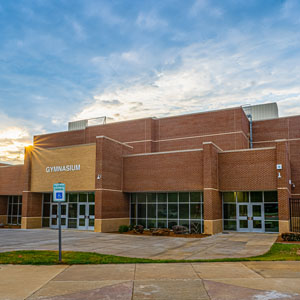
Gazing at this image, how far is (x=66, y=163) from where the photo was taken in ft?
95.5

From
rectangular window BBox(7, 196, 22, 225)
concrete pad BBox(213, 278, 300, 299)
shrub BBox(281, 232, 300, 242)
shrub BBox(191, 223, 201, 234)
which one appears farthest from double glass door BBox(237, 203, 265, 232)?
rectangular window BBox(7, 196, 22, 225)

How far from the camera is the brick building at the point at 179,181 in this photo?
84.6ft

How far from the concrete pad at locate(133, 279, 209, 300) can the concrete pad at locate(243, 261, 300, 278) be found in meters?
2.37

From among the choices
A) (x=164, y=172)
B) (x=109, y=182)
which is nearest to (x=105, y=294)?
(x=109, y=182)

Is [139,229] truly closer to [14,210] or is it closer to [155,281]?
[155,281]

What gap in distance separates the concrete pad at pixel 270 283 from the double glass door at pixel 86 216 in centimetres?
2103

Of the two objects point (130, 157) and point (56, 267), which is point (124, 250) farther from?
point (130, 157)

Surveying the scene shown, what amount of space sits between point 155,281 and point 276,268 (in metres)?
4.19

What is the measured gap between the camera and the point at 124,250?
15766mm

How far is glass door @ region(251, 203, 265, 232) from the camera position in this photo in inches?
1056

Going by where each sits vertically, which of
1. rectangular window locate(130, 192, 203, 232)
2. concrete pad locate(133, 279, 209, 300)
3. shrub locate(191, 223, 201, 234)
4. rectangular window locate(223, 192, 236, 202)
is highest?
rectangular window locate(223, 192, 236, 202)

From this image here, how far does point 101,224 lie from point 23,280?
55.7 feet

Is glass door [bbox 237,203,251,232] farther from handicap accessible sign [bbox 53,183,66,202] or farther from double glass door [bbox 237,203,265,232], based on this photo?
handicap accessible sign [bbox 53,183,66,202]

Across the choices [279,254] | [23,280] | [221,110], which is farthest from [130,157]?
[23,280]
